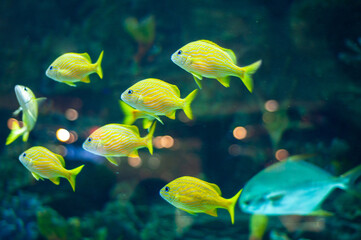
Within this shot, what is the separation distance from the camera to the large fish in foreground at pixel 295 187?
7.95 ft

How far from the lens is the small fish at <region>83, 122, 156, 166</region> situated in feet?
6.31

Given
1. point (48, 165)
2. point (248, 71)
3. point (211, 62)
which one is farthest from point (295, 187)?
point (48, 165)

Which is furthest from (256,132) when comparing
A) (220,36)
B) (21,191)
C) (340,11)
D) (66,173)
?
(21,191)

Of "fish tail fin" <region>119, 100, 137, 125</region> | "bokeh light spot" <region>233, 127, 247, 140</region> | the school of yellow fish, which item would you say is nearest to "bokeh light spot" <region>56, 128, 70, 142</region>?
"bokeh light spot" <region>233, 127, 247, 140</region>

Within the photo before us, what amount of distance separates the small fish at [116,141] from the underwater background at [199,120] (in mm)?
2429

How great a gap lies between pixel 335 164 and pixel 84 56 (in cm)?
436

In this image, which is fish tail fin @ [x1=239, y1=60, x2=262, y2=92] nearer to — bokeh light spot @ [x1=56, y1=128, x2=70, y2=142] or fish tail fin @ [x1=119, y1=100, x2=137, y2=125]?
fish tail fin @ [x1=119, y1=100, x2=137, y2=125]

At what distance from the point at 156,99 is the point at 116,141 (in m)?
0.43

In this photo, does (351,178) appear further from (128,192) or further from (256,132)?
(128,192)

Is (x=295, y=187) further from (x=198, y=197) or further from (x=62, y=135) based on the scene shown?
(x=62, y=135)

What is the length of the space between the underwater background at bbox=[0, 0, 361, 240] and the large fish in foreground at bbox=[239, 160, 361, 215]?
4.60ft

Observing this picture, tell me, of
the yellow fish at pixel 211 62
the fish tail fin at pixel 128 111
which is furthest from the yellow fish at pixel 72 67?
the yellow fish at pixel 211 62

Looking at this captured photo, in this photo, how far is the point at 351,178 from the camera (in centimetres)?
236

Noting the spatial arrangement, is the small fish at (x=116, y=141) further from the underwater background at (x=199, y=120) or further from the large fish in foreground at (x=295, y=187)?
the underwater background at (x=199, y=120)
